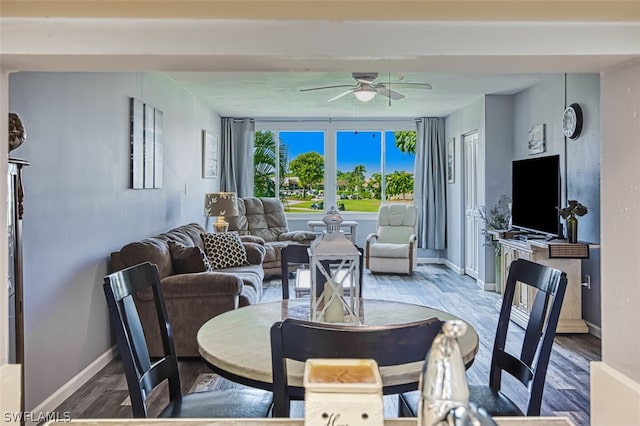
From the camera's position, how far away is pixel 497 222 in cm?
593

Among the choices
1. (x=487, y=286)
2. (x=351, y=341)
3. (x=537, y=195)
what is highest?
(x=537, y=195)

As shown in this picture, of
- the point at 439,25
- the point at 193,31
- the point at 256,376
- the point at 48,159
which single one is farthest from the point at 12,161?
the point at 439,25

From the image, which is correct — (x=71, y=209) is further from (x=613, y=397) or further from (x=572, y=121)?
(x=572, y=121)

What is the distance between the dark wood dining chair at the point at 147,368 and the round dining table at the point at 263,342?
20 centimetres

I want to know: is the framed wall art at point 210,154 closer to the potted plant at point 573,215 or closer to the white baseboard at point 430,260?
the white baseboard at point 430,260

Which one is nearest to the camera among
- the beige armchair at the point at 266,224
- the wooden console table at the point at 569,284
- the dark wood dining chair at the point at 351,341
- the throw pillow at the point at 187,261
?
the dark wood dining chair at the point at 351,341

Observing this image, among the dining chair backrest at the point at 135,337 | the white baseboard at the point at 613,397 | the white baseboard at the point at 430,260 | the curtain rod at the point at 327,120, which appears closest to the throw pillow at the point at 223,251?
the dining chair backrest at the point at 135,337

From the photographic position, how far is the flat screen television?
448 centimetres

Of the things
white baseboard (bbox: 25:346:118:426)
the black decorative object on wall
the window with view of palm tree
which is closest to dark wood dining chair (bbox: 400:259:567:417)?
the black decorative object on wall

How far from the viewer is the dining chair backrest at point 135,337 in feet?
5.33

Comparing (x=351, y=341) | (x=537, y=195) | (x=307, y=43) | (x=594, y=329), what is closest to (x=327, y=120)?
(x=537, y=195)

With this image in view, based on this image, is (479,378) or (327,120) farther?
(327,120)

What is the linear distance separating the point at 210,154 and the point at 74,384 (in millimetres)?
4706

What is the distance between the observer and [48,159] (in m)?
2.89
